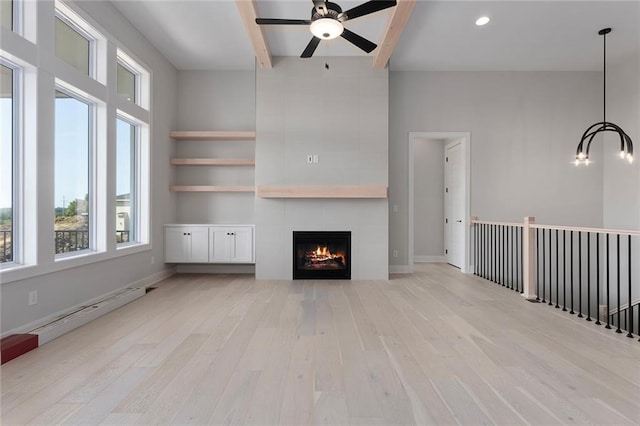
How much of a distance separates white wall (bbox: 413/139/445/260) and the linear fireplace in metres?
2.60

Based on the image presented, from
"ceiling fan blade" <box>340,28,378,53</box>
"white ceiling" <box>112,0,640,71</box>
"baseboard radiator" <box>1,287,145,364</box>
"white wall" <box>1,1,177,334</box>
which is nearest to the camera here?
"baseboard radiator" <box>1,287,145,364</box>

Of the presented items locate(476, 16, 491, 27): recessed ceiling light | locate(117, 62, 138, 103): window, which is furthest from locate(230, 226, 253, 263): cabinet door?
locate(476, 16, 491, 27): recessed ceiling light

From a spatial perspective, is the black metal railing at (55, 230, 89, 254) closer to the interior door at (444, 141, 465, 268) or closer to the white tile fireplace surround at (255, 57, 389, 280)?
the white tile fireplace surround at (255, 57, 389, 280)

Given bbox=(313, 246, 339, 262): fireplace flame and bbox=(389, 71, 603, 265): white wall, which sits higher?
bbox=(389, 71, 603, 265): white wall

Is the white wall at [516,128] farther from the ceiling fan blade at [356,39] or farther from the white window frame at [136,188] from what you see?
the white window frame at [136,188]

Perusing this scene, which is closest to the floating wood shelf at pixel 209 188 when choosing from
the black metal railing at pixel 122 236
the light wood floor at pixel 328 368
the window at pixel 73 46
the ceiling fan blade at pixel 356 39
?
the black metal railing at pixel 122 236

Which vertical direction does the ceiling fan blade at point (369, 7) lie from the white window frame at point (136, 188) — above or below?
above

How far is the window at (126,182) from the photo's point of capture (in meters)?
4.36

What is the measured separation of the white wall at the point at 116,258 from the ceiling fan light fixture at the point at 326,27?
239 cm

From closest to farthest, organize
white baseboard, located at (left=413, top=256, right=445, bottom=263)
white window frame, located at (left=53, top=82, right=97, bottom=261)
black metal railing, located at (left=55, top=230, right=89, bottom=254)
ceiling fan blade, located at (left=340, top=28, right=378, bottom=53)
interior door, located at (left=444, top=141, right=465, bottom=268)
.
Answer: ceiling fan blade, located at (left=340, top=28, right=378, bottom=53) → black metal railing, located at (left=55, top=230, right=89, bottom=254) → white window frame, located at (left=53, top=82, right=97, bottom=261) → interior door, located at (left=444, top=141, right=465, bottom=268) → white baseboard, located at (left=413, top=256, right=445, bottom=263)

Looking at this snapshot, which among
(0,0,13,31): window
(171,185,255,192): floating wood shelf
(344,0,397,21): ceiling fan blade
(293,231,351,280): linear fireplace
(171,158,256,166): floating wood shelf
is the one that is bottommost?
(293,231,351,280): linear fireplace

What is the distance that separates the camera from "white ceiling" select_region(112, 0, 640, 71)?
3.96m

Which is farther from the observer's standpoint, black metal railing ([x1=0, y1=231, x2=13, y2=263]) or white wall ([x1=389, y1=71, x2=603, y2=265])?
white wall ([x1=389, y1=71, x2=603, y2=265])

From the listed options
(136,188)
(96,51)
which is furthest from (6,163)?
(136,188)
